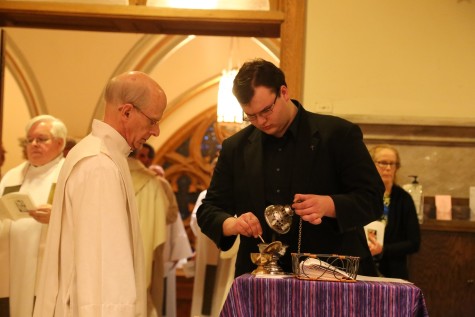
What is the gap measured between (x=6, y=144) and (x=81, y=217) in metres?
9.88

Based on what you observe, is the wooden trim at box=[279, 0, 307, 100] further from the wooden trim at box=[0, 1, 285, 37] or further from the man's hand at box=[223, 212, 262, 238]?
the man's hand at box=[223, 212, 262, 238]

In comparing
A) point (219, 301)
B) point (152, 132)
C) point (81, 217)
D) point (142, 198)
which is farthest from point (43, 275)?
point (219, 301)

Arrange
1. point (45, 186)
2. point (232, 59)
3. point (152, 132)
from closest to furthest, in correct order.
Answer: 1. point (152, 132)
2. point (45, 186)
3. point (232, 59)

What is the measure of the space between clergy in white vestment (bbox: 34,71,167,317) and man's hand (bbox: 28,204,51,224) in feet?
Answer: 8.19

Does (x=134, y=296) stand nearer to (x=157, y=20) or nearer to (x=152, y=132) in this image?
(x=152, y=132)

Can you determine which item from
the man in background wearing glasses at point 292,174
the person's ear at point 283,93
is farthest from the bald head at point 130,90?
the person's ear at point 283,93

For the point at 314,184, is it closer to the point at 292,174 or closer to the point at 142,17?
the point at 292,174

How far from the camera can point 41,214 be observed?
5285 mm

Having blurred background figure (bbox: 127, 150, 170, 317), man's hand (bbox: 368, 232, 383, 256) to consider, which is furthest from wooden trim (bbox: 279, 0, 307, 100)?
blurred background figure (bbox: 127, 150, 170, 317)

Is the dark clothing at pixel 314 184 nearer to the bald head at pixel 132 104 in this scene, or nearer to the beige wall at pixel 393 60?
the bald head at pixel 132 104

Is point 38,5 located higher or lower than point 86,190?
higher

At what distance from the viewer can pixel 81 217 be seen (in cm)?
270

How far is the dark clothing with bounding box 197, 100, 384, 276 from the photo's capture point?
3193 millimetres

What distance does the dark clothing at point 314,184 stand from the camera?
3.19m
